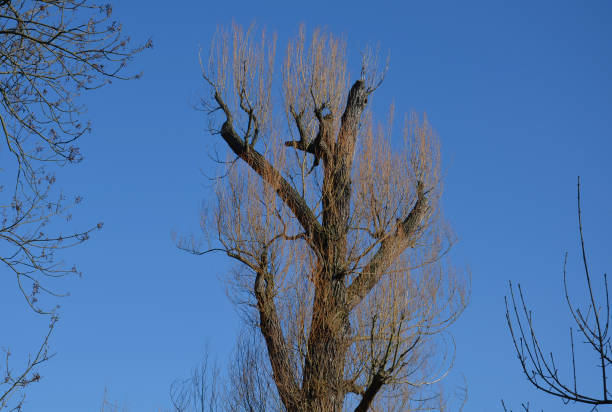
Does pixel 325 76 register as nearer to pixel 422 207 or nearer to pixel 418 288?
pixel 422 207

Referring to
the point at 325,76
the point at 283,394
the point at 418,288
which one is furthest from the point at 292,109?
the point at 283,394

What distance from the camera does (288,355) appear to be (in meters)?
8.06

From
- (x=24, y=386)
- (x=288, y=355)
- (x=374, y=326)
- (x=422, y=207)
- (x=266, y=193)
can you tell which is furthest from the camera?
(x=422, y=207)

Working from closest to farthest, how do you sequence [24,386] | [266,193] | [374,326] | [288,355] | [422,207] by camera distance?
[24,386]
[374,326]
[288,355]
[266,193]
[422,207]

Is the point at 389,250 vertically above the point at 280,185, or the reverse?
the point at 280,185

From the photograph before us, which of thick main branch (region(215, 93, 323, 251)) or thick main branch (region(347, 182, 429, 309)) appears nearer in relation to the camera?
thick main branch (region(347, 182, 429, 309))

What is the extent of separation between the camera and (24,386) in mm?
4246

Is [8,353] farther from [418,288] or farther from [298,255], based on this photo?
[418,288]

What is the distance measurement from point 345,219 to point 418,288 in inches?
49.6

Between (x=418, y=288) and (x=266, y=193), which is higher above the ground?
(x=266, y=193)

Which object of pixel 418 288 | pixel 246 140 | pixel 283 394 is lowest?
pixel 283 394

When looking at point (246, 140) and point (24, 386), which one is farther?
point (246, 140)

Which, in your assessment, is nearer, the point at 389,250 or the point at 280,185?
the point at 389,250

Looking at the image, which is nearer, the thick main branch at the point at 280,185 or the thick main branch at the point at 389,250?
the thick main branch at the point at 389,250
